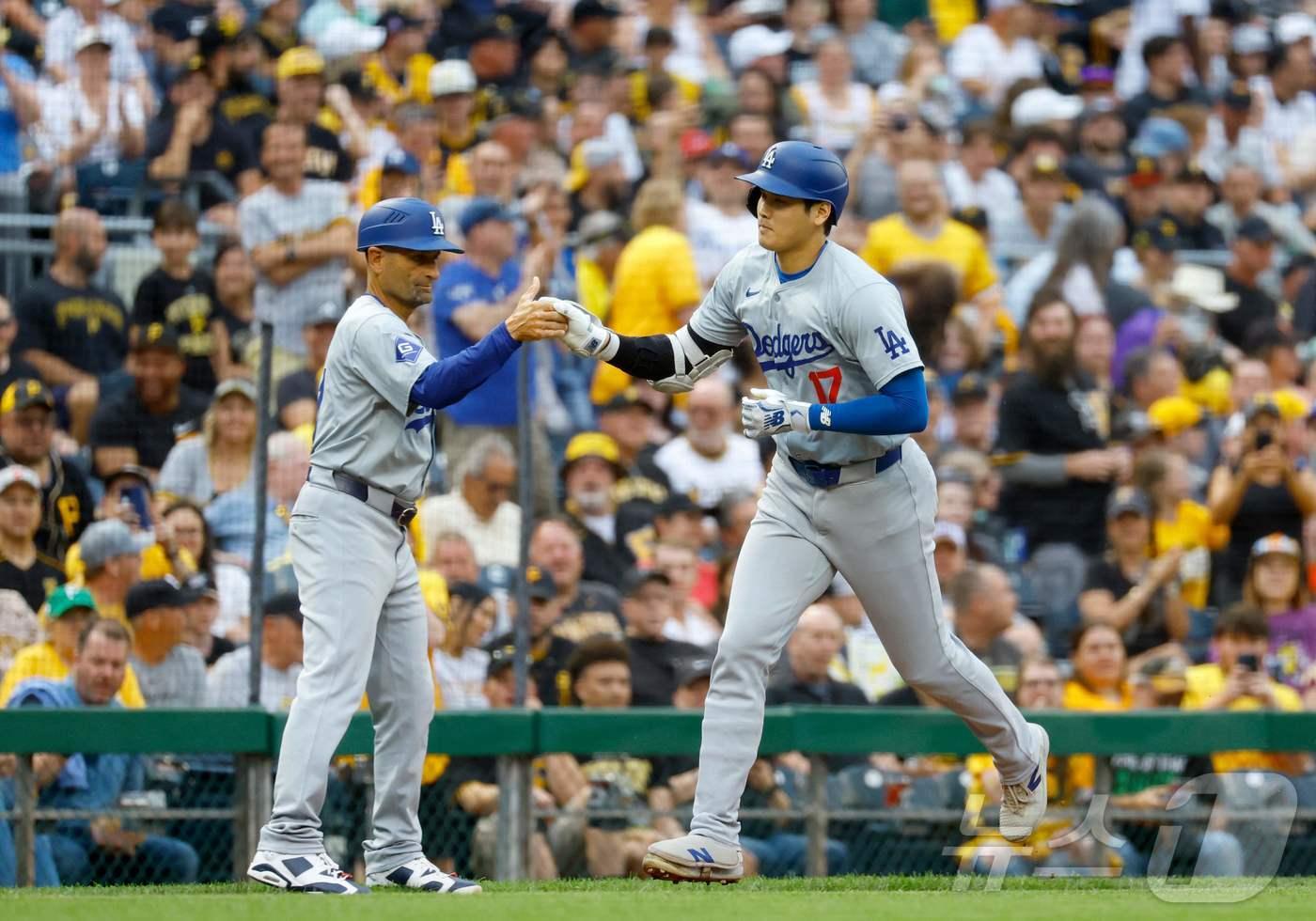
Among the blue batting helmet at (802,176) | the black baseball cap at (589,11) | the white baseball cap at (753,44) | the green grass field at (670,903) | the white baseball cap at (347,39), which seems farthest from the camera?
the white baseball cap at (753,44)

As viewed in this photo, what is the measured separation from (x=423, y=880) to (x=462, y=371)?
1.54m

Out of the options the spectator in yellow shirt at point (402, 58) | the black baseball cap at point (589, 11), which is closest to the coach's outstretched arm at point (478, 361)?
the spectator in yellow shirt at point (402, 58)

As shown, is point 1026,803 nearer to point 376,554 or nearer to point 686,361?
point 686,361

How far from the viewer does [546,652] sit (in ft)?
26.9

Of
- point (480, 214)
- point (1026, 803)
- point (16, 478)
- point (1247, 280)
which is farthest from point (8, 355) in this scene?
point (1247, 280)

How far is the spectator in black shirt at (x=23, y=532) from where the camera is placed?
307 inches

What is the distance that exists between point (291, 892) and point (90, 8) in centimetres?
660

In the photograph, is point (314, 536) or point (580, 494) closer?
point (314, 536)

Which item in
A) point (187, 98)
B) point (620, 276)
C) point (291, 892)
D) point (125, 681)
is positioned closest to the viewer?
point (291, 892)

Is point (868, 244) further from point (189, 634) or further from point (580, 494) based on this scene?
point (189, 634)

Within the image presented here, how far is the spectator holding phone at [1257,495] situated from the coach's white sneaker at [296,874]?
516 centimetres

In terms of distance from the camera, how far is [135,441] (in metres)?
8.49

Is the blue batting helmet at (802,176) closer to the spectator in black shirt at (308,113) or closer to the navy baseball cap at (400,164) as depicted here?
the navy baseball cap at (400,164)

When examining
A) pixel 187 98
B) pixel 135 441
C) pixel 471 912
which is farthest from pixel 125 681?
pixel 187 98
